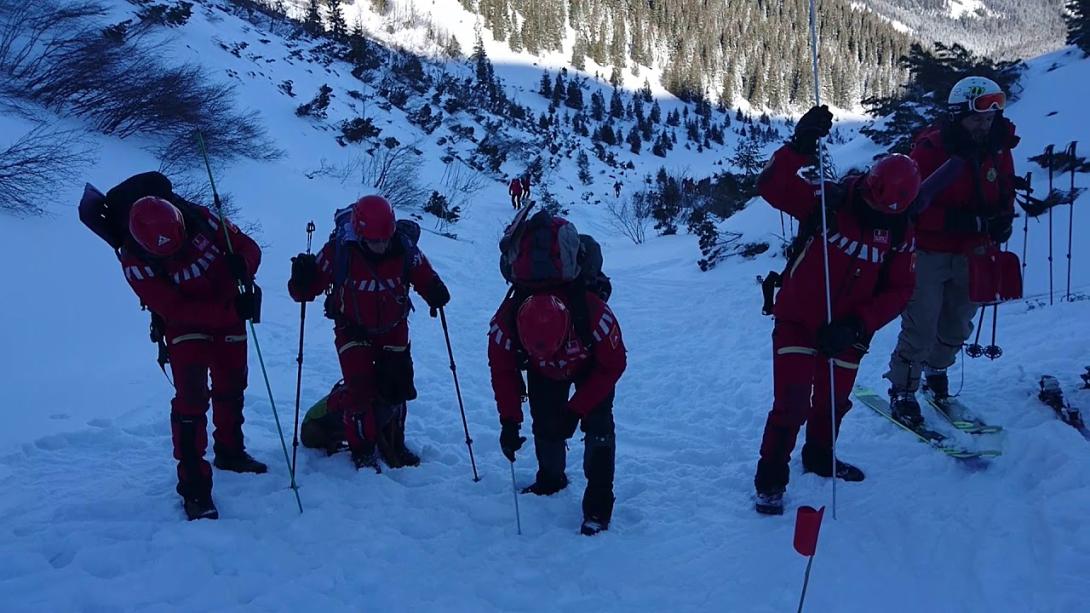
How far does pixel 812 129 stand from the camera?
2914 millimetres

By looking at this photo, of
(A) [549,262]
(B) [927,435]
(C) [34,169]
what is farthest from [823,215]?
(C) [34,169]

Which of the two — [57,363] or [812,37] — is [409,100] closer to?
[57,363]

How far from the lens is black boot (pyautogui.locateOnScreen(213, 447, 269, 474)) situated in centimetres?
392

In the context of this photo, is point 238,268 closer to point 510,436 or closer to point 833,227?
point 510,436

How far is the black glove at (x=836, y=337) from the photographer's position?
3.01 m

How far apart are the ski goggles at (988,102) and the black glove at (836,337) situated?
72.1 inches

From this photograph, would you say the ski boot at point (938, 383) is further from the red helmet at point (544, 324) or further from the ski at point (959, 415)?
the red helmet at point (544, 324)

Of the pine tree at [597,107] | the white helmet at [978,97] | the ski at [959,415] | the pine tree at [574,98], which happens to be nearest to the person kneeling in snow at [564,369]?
the ski at [959,415]

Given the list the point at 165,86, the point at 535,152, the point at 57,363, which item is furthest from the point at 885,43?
the point at 57,363

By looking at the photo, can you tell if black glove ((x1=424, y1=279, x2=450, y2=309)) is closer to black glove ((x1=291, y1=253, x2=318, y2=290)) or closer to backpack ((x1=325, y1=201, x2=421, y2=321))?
backpack ((x1=325, y1=201, x2=421, y2=321))

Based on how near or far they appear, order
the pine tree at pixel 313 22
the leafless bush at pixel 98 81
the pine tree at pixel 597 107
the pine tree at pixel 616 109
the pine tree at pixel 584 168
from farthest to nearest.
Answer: the pine tree at pixel 616 109 → the pine tree at pixel 597 107 → the pine tree at pixel 313 22 → the pine tree at pixel 584 168 → the leafless bush at pixel 98 81

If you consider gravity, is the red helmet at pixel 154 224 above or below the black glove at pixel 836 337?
above

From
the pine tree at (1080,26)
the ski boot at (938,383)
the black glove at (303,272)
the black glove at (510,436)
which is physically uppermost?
the pine tree at (1080,26)

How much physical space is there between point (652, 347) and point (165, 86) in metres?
11.8
